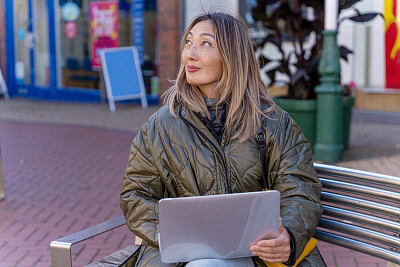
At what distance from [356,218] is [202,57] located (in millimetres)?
926

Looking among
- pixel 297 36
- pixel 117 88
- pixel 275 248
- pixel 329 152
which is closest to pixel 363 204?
pixel 275 248

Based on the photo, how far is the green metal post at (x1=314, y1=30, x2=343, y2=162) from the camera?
6273 mm

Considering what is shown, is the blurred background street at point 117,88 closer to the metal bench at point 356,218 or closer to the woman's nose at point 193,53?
the woman's nose at point 193,53

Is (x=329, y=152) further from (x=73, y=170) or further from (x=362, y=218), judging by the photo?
(x=362, y=218)

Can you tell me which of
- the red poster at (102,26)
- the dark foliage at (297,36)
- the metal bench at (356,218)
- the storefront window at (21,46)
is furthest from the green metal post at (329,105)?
the storefront window at (21,46)

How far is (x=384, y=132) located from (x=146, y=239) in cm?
695

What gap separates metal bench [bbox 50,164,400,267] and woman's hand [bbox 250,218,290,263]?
1.32ft

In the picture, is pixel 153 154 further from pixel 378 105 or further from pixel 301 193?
pixel 378 105

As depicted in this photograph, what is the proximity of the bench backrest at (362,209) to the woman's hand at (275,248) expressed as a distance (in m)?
0.40

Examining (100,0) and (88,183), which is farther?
(100,0)

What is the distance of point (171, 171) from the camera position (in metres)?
2.36

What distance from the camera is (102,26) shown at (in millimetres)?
12258

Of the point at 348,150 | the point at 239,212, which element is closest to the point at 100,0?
the point at 348,150

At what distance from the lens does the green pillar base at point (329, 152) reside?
6.35 meters
